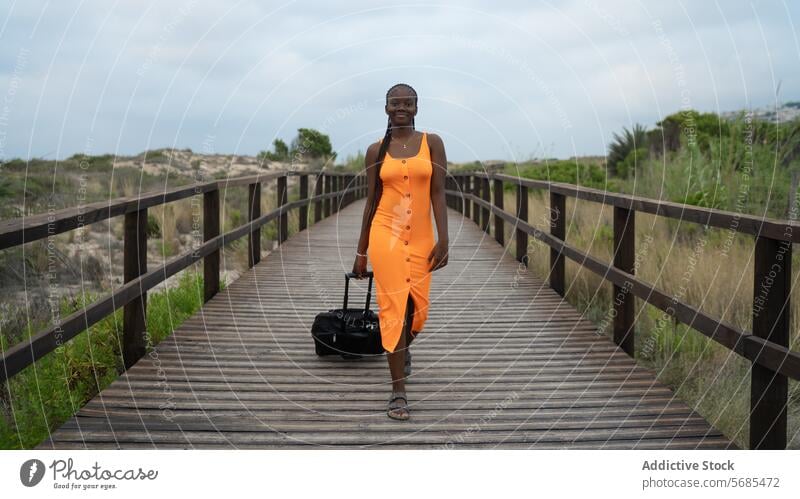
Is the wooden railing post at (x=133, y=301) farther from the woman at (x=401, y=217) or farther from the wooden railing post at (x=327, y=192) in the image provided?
the wooden railing post at (x=327, y=192)

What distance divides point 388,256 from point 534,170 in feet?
70.8

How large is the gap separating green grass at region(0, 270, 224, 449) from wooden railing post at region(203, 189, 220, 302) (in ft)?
1.28

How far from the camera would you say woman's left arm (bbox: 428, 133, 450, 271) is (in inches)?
176

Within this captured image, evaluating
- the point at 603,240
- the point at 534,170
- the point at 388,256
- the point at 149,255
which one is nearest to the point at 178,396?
the point at 388,256

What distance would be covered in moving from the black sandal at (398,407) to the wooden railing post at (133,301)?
201cm

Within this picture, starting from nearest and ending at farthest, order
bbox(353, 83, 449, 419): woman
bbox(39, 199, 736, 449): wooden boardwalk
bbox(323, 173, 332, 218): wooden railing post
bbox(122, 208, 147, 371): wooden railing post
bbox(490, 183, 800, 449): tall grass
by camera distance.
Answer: bbox(39, 199, 736, 449): wooden boardwalk → bbox(353, 83, 449, 419): woman → bbox(490, 183, 800, 449): tall grass → bbox(122, 208, 147, 371): wooden railing post → bbox(323, 173, 332, 218): wooden railing post

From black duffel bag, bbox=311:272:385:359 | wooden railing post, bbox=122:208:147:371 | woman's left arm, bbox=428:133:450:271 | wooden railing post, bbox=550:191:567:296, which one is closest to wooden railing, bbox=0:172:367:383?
wooden railing post, bbox=122:208:147:371

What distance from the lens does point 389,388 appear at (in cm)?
520

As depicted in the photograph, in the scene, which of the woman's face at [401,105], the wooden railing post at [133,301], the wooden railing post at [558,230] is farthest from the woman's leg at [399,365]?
the wooden railing post at [558,230]

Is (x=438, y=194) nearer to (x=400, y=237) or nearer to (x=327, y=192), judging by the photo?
(x=400, y=237)

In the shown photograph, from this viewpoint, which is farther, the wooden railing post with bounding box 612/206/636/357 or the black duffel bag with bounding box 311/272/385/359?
the wooden railing post with bounding box 612/206/636/357

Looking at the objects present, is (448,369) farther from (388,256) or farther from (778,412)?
(778,412)

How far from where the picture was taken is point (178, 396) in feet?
16.2

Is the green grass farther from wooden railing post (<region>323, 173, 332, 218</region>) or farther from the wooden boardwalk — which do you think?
wooden railing post (<region>323, 173, 332, 218</region>)
